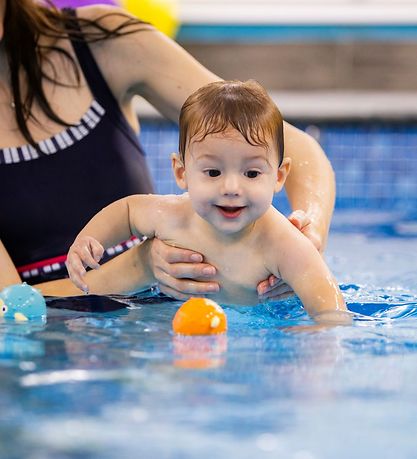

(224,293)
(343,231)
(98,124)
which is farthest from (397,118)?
(224,293)

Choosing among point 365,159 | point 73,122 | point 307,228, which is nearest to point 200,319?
point 307,228

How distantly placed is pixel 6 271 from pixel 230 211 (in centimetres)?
61

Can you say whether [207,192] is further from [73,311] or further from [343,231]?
[343,231]

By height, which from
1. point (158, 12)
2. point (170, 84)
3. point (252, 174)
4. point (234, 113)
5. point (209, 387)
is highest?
point (158, 12)

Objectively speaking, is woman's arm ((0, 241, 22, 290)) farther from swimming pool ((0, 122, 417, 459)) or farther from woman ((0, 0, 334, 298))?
swimming pool ((0, 122, 417, 459))

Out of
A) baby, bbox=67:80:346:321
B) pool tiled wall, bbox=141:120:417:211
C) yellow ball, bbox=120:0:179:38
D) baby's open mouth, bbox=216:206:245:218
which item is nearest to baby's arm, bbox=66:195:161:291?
baby, bbox=67:80:346:321

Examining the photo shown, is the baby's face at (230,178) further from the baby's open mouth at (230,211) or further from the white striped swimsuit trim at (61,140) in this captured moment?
the white striped swimsuit trim at (61,140)

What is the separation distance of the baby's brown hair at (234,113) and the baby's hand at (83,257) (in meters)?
0.28

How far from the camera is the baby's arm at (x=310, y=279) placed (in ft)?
6.62

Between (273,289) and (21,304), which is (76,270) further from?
(273,289)

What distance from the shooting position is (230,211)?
203 centimetres

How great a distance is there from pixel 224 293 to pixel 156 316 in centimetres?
20

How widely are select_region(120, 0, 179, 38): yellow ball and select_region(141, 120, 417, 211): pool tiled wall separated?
95 centimetres

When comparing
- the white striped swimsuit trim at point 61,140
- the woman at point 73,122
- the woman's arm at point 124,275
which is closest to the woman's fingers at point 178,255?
the woman's arm at point 124,275
